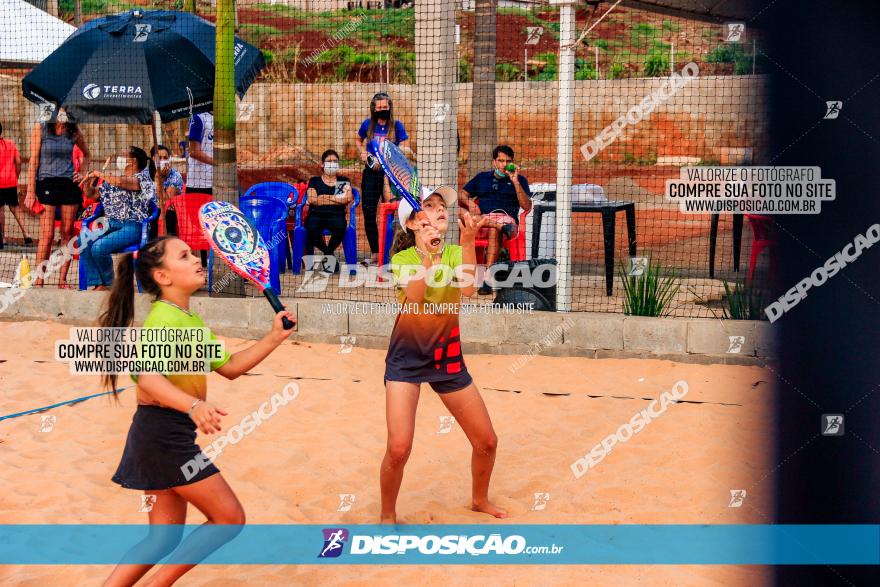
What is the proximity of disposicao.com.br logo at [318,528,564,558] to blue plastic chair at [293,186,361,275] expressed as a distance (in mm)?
6226

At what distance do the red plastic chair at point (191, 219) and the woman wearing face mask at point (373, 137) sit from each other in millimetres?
1748

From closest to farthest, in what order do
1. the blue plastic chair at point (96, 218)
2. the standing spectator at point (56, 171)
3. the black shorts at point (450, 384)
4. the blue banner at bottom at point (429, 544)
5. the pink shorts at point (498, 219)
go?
the blue banner at bottom at point (429, 544) < the black shorts at point (450, 384) < the pink shorts at point (498, 219) < the blue plastic chair at point (96, 218) < the standing spectator at point (56, 171)

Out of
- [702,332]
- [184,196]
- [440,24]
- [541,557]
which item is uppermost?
[440,24]

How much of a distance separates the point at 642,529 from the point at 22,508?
3340 mm

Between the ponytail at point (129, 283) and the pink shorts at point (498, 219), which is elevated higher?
the pink shorts at point (498, 219)

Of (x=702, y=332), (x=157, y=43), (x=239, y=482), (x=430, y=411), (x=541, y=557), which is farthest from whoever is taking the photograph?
(x=157, y=43)

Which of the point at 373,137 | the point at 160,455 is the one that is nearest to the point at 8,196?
the point at 373,137

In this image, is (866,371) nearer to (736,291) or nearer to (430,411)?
(430,411)

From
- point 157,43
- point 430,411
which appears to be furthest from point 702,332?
point 157,43

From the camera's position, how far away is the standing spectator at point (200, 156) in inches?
411

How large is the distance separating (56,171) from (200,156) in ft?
5.47

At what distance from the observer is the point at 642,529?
5.04 meters

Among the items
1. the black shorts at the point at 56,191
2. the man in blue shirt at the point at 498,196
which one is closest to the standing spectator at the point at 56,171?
the black shorts at the point at 56,191

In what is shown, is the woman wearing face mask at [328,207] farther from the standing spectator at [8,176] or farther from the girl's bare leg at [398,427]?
the girl's bare leg at [398,427]
